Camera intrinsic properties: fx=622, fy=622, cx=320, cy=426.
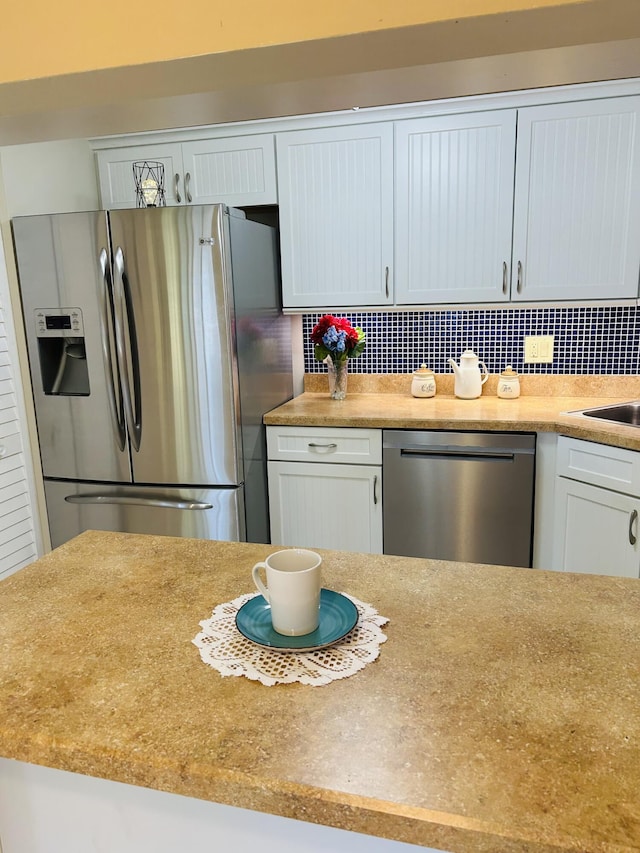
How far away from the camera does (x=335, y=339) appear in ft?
9.33

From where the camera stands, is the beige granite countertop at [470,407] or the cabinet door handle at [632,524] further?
the beige granite countertop at [470,407]

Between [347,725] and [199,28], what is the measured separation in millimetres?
841

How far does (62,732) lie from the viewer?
771mm

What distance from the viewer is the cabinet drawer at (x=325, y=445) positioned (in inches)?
103

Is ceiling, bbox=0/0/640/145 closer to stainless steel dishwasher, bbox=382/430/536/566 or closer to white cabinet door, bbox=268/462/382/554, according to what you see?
stainless steel dishwasher, bbox=382/430/536/566

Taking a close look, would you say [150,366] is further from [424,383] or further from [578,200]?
[578,200]

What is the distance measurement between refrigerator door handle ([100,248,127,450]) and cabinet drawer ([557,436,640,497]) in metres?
1.78

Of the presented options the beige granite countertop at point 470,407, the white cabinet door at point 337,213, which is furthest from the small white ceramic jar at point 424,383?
the white cabinet door at point 337,213

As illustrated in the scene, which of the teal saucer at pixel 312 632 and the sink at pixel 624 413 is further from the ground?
the teal saucer at pixel 312 632

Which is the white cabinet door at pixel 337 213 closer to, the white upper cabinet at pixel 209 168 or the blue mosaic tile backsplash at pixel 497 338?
the white upper cabinet at pixel 209 168

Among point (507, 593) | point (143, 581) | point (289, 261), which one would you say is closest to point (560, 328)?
point (289, 261)

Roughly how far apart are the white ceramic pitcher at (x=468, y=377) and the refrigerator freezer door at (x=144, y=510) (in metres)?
1.17

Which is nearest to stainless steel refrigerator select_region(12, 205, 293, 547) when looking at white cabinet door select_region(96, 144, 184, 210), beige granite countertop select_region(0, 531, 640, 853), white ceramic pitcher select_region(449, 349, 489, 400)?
white cabinet door select_region(96, 144, 184, 210)

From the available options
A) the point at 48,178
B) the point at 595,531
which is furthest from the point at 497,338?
the point at 48,178
